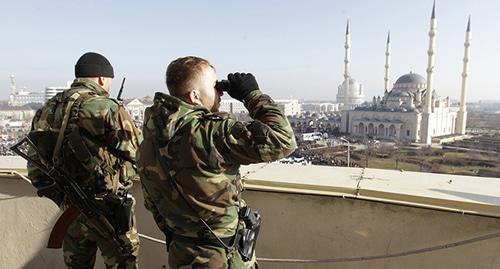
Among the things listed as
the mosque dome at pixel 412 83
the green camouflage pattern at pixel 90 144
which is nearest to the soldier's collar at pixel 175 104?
the green camouflage pattern at pixel 90 144

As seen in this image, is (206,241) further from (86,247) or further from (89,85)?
(89,85)

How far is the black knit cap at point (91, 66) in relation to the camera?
1.85 m

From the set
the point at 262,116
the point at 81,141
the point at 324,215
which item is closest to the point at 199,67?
the point at 262,116

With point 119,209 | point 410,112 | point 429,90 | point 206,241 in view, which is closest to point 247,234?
point 206,241

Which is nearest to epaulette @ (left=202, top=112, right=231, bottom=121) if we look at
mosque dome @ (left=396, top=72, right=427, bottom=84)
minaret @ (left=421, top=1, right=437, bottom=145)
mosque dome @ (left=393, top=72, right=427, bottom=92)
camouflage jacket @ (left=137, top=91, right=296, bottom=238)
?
camouflage jacket @ (left=137, top=91, right=296, bottom=238)

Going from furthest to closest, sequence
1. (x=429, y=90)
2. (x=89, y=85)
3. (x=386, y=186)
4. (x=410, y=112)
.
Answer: (x=410, y=112) < (x=429, y=90) < (x=386, y=186) < (x=89, y=85)

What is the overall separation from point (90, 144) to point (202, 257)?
2.64ft

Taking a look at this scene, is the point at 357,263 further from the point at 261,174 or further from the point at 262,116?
the point at 262,116

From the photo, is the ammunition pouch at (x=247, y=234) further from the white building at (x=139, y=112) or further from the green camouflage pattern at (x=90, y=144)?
the green camouflage pattern at (x=90, y=144)

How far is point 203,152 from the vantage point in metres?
1.21

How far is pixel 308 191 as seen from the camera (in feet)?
Result: 6.51

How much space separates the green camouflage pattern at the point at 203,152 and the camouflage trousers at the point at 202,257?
49mm

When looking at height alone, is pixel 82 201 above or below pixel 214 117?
below

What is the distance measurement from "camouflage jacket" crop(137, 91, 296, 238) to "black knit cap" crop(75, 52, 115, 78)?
719 mm
